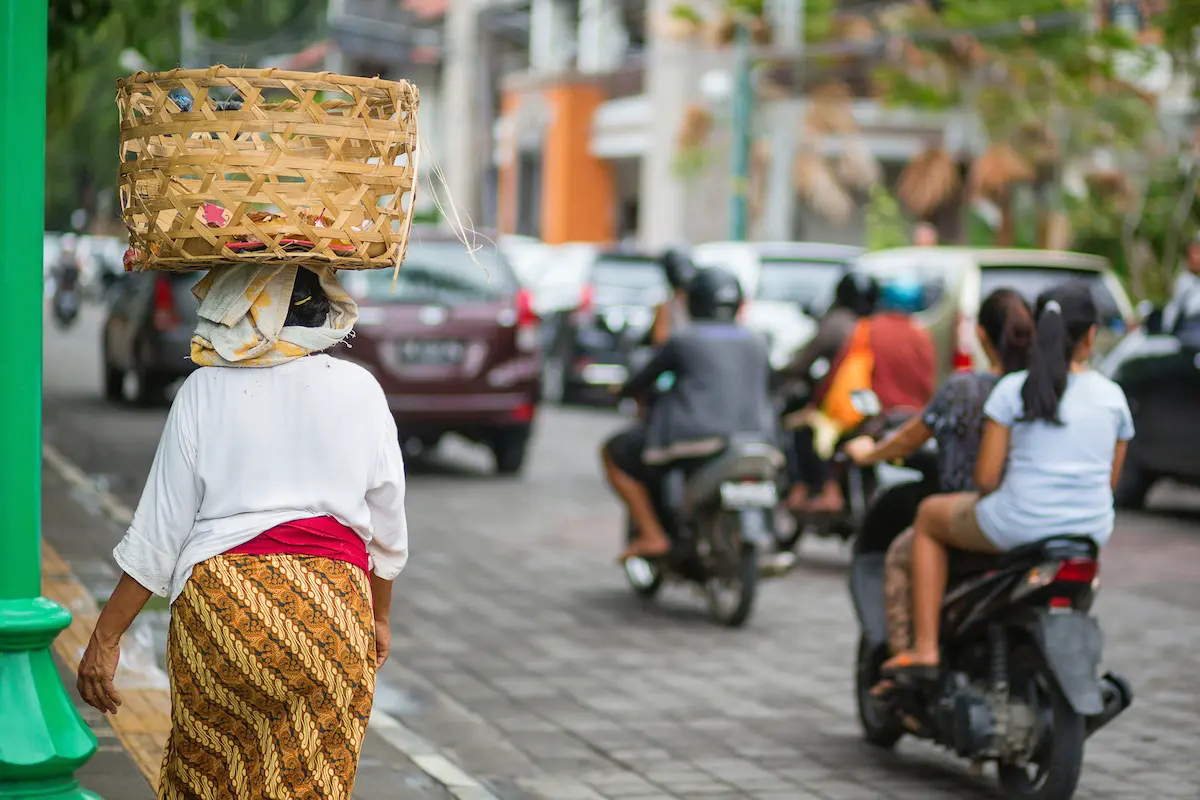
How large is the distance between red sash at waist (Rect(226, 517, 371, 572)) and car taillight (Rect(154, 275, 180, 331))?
15.0m

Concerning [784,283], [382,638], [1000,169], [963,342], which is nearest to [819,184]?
[1000,169]

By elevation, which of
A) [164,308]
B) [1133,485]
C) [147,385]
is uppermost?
[164,308]

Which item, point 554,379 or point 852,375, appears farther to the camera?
point 554,379

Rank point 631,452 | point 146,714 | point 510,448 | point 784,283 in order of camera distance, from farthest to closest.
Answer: point 784,283, point 510,448, point 631,452, point 146,714

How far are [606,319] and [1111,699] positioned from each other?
15360 mm

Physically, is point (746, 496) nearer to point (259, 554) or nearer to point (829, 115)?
point (259, 554)

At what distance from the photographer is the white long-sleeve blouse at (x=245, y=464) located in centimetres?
373

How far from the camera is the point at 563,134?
138ft

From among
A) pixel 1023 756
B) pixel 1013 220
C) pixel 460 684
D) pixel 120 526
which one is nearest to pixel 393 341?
pixel 120 526

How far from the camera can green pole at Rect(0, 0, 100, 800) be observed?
14.2 ft

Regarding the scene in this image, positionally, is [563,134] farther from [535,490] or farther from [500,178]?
[535,490]

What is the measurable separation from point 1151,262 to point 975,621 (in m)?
15.8

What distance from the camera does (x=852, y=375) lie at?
10422 mm

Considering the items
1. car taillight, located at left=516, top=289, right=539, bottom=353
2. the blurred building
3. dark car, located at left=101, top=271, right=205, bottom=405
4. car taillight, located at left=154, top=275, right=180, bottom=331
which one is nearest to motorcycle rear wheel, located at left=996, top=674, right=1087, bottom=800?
car taillight, located at left=516, top=289, right=539, bottom=353
